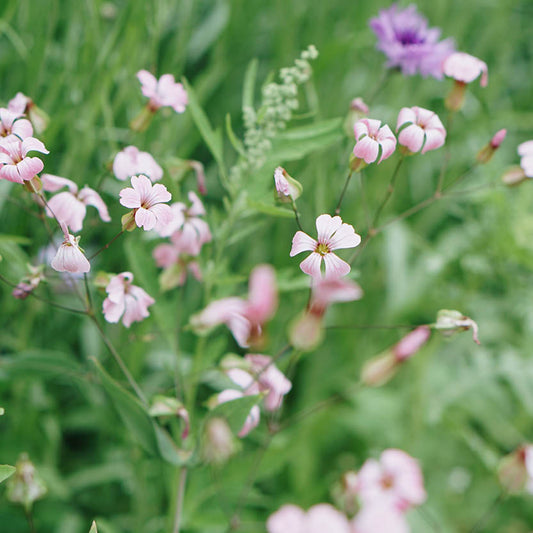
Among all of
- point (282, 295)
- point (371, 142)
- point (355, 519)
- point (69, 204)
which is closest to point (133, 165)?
point (69, 204)

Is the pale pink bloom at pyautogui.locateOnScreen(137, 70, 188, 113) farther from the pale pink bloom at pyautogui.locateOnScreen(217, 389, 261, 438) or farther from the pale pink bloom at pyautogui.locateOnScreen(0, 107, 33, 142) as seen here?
the pale pink bloom at pyautogui.locateOnScreen(217, 389, 261, 438)

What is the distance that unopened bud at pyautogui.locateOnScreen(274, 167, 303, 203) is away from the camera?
367 mm

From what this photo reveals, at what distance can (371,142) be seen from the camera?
0.37m

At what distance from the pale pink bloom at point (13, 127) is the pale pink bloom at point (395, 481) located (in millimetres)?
304

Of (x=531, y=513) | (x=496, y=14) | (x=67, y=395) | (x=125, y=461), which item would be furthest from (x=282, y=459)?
(x=496, y=14)

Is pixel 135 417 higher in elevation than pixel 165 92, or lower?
lower

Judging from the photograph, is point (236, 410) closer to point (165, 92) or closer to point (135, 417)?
point (135, 417)

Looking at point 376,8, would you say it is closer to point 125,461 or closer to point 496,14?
point 496,14

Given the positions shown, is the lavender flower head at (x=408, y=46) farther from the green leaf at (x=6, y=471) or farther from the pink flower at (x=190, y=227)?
the green leaf at (x=6, y=471)

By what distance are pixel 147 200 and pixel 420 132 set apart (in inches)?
7.7

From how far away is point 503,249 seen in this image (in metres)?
0.72

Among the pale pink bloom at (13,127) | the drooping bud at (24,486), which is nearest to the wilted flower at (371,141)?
the pale pink bloom at (13,127)

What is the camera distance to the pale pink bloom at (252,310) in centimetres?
24

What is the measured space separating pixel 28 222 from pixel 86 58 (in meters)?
0.20
